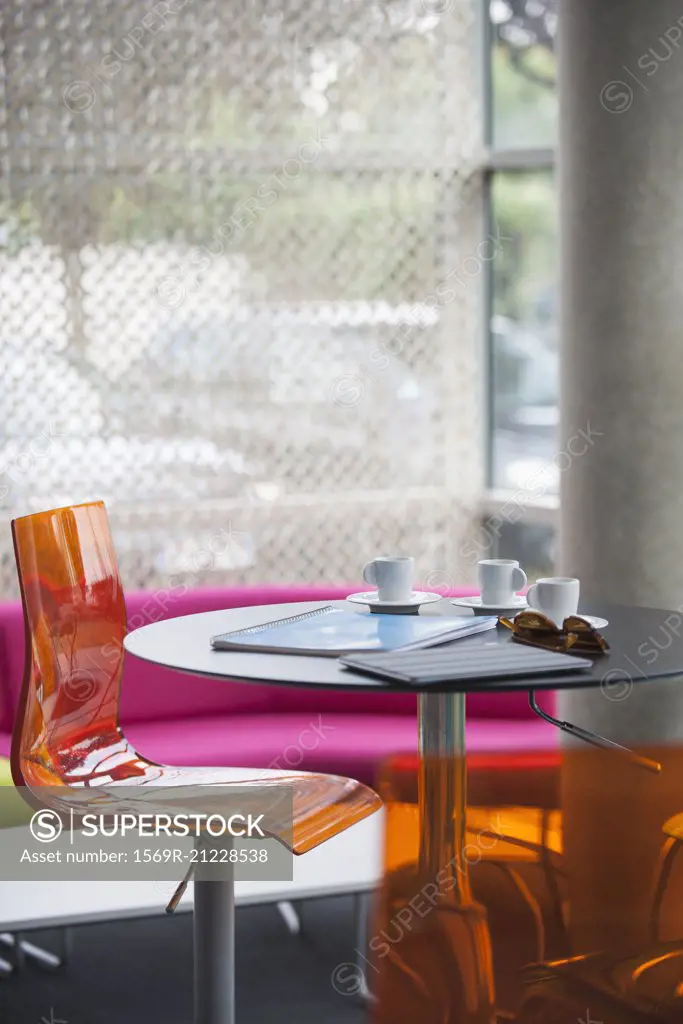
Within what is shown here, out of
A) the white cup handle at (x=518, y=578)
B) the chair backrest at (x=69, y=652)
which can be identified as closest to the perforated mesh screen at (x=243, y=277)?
the chair backrest at (x=69, y=652)

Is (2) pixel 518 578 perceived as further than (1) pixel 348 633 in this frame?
Yes

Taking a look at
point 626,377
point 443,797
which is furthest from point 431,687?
point 626,377

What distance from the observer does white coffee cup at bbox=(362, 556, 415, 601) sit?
2.10 m

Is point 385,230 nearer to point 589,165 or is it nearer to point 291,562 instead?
point 291,562

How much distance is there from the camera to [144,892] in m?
2.47

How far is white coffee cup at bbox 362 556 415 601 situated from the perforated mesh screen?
2323 millimetres

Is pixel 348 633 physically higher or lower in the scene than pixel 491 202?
lower

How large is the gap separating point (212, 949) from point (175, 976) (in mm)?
666

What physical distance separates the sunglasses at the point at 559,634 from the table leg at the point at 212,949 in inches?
22.3

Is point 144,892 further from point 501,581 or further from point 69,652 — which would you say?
point 501,581

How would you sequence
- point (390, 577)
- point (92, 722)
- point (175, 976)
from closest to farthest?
1. point (390, 577)
2. point (92, 722)
3. point (175, 976)

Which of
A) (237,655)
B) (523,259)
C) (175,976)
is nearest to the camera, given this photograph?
(237,655)

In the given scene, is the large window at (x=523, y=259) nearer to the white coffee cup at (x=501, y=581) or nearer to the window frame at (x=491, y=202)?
the window frame at (x=491, y=202)

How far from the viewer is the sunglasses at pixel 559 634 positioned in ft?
5.74
